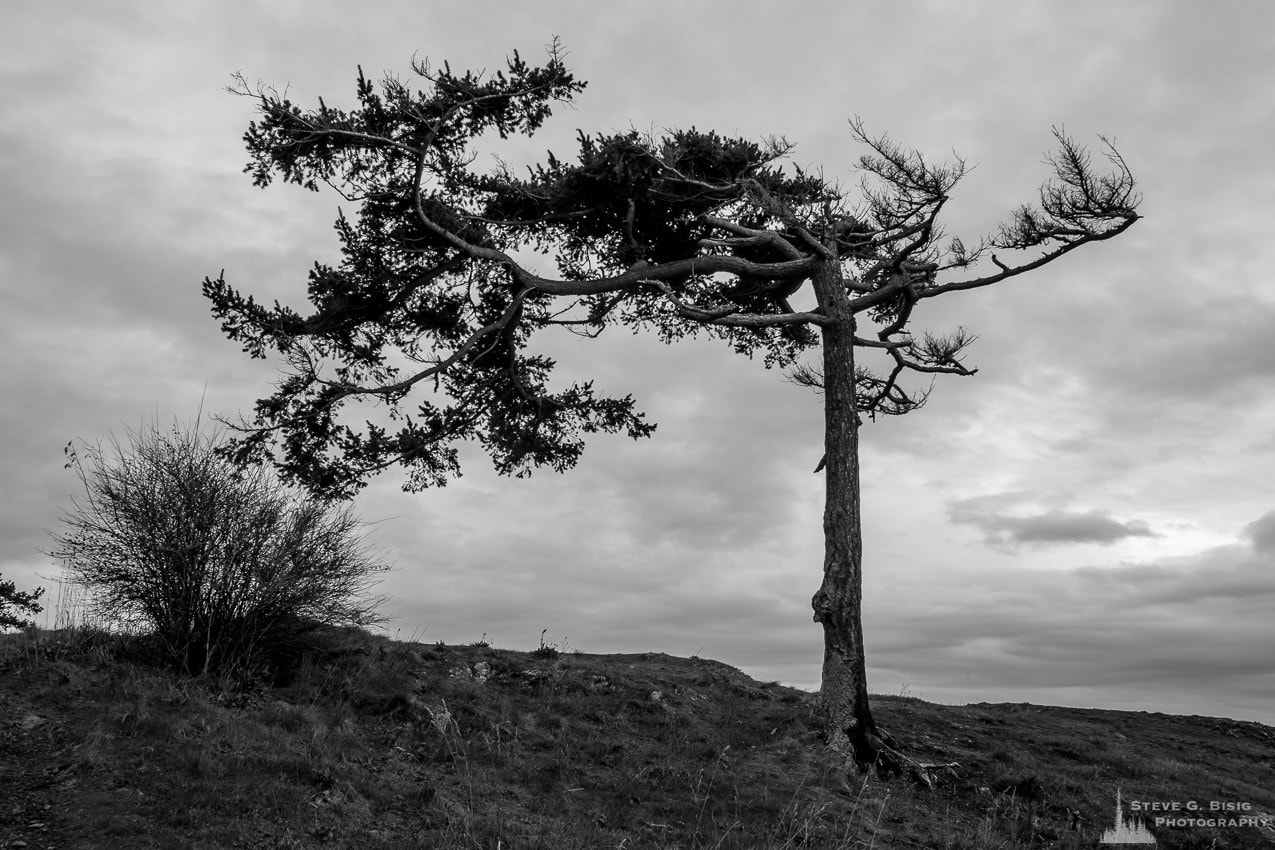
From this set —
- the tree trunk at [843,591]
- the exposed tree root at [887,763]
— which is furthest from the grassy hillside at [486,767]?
the tree trunk at [843,591]

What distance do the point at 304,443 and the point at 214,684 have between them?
3659mm

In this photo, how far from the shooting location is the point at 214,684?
9.92 meters

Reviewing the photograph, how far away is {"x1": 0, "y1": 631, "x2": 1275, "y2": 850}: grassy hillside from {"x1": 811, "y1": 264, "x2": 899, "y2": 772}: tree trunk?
48cm

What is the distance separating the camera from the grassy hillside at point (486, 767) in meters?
7.84

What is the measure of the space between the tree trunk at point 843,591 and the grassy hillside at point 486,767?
0.48 m

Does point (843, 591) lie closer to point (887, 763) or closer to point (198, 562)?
point (887, 763)

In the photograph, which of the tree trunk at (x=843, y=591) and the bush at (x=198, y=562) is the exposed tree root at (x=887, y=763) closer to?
the tree trunk at (x=843, y=591)

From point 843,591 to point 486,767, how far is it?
5272 millimetres

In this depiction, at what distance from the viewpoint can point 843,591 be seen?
12.2 meters

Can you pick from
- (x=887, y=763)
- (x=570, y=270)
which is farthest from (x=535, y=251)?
(x=887, y=763)

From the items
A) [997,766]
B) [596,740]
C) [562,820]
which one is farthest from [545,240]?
[997,766]

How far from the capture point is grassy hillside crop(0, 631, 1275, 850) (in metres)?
7.84

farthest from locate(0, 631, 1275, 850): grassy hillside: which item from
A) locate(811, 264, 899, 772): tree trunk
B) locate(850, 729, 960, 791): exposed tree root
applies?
locate(811, 264, 899, 772): tree trunk

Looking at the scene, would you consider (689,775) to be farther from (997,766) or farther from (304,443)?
(304,443)
